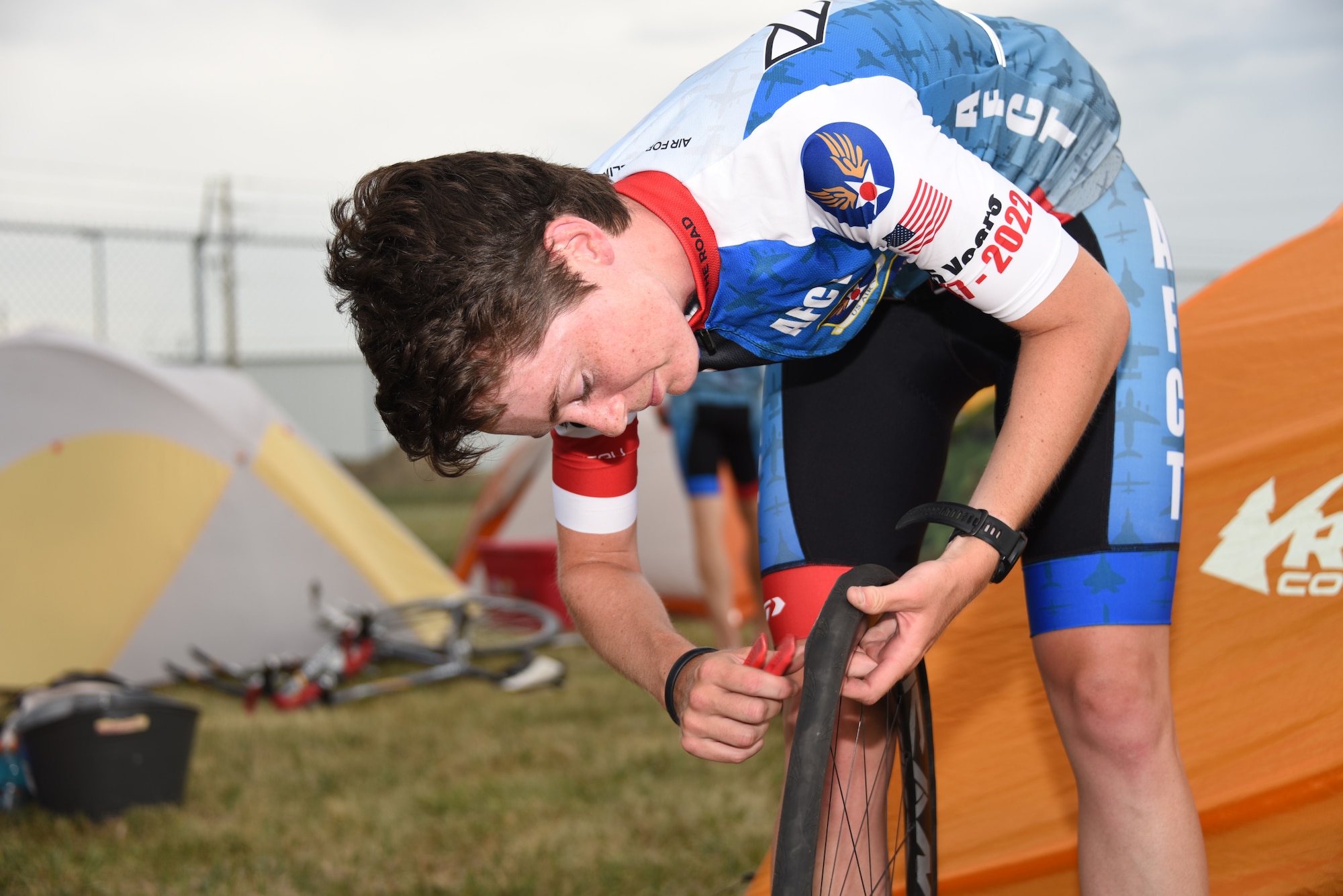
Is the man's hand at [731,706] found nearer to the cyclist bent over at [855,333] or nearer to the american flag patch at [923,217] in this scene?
the cyclist bent over at [855,333]

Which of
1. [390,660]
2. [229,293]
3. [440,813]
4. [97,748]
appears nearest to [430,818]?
[440,813]

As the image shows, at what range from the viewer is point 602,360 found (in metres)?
1.32

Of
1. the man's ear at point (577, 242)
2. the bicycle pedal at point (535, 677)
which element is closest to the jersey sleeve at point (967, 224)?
the man's ear at point (577, 242)

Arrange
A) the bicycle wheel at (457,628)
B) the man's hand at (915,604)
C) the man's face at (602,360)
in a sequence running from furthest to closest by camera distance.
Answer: the bicycle wheel at (457,628)
the man's face at (602,360)
the man's hand at (915,604)

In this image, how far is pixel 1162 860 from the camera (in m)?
1.54

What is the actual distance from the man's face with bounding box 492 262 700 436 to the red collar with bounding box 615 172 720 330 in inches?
3.0

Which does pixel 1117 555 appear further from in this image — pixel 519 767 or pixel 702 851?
pixel 519 767

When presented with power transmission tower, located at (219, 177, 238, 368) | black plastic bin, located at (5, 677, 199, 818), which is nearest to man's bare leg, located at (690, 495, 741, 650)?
black plastic bin, located at (5, 677, 199, 818)

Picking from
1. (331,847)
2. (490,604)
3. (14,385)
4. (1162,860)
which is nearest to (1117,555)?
(1162,860)

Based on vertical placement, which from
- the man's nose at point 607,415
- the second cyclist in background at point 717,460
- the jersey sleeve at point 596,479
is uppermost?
the man's nose at point 607,415

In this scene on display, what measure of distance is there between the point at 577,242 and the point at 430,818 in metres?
2.47

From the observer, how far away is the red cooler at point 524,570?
648 centimetres

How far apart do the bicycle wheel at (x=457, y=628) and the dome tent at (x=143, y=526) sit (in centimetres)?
27

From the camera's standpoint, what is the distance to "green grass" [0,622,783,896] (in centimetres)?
278
